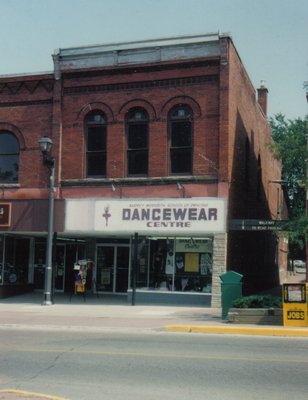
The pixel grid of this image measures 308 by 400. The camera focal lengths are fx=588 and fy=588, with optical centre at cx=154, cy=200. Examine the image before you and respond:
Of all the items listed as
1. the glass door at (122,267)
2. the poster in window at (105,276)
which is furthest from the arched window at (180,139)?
the poster in window at (105,276)

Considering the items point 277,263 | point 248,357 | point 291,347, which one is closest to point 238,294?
point 291,347

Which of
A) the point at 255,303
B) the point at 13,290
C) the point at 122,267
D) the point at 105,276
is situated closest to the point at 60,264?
the point at 105,276

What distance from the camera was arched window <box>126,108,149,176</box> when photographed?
22.0 metres

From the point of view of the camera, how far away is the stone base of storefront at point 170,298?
21156mm

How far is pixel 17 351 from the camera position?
10.7m

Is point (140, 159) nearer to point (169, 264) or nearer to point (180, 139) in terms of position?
point (180, 139)

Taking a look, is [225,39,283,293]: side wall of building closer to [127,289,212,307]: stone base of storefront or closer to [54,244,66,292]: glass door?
[127,289,212,307]: stone base of storefront

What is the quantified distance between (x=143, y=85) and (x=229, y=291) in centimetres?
934

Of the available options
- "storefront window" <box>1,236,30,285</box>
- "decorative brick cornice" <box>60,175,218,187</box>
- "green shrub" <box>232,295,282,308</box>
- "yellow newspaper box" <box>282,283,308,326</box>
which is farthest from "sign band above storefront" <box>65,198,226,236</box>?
"yellow newspaper box" <box>282,283,308,326</box>

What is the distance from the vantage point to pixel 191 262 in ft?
70.8

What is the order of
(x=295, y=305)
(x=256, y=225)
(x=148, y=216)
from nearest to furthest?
(x=295, y=305), (x=256, y=225), (x=148, y=216)

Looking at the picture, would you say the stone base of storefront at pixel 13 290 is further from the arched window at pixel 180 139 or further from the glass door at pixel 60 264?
the arched window at pixel 180 139

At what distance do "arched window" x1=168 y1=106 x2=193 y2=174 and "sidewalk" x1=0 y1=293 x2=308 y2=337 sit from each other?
5.09 meters

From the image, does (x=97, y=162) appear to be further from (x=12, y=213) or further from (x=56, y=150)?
(x=12, y=213)
